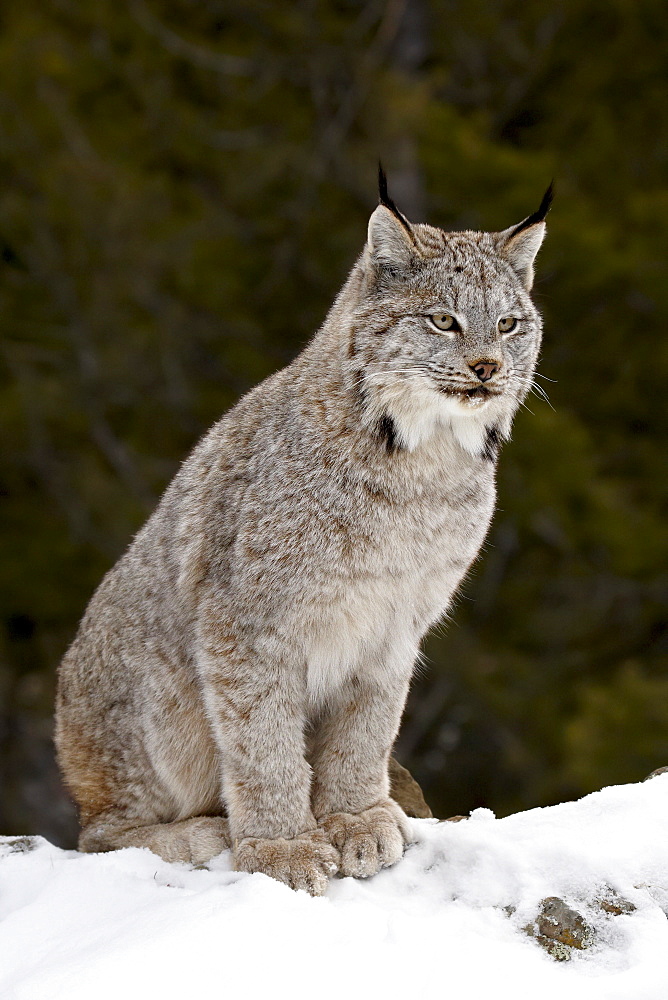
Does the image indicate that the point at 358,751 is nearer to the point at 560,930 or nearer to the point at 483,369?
the point at 560,930

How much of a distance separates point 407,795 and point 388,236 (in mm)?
2656

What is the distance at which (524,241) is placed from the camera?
4.77 meters

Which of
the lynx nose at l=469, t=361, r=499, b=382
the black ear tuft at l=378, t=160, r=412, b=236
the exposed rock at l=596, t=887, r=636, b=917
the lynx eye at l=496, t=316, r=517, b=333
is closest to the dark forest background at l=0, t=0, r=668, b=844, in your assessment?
the lynx eye at l=496, t=316, r=517, b=333

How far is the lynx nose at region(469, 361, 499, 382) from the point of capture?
4.27 m

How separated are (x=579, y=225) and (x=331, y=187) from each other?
2688 mm

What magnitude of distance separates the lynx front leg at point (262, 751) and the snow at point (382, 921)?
212 mm

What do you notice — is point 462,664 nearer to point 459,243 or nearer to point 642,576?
point 642,576

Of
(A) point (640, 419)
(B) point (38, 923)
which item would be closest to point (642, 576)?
(A) point (640, 419)

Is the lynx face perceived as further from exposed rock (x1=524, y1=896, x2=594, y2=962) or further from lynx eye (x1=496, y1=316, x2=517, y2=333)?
exposed rock (x1=524, y1=896, x2=594, y2=962)

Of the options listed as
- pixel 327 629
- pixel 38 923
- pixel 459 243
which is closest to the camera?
pixel 38 923

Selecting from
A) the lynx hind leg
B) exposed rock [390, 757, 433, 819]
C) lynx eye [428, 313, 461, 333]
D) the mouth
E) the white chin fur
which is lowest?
exposed rock [390, 757, 433, 819]

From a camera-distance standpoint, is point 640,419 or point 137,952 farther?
point 640,419

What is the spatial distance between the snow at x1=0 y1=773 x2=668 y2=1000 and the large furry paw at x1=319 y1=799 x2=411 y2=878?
5 cm

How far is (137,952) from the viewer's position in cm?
355
